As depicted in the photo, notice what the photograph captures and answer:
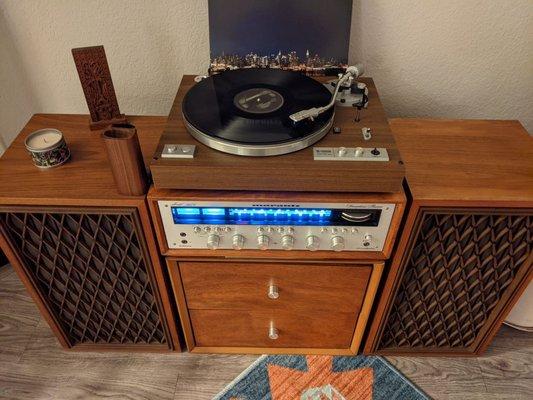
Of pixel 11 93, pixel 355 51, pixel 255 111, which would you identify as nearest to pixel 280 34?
pixel 355 51

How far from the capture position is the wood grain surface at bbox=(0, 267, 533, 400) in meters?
1.27

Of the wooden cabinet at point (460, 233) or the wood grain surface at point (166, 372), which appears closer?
the wooden cabinet at point (460, 233)

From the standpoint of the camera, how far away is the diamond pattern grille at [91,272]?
3.26ft

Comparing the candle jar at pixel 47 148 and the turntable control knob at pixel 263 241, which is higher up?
the candle jar at pixel 47 148

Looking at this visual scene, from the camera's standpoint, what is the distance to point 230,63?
47.5 inches

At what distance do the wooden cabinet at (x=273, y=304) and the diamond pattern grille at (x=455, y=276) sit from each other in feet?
0.39

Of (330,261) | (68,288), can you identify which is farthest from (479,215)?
(68,288)

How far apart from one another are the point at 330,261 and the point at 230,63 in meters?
0.61

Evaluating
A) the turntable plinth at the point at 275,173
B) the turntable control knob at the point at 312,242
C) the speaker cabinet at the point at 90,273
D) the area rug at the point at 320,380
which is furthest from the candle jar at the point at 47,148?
the area rug at the point at 320,380

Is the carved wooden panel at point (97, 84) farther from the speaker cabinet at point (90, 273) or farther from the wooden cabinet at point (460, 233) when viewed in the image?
the wooden cabinet at point (460, 233)

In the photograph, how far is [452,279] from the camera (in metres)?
1.12

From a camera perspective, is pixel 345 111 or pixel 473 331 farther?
pixel 473 331

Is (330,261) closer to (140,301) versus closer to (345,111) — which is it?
(345,111)

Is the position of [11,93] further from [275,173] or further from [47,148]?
[275,173]
